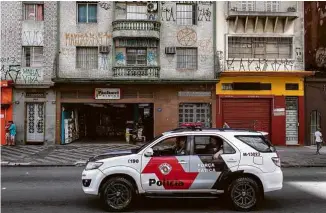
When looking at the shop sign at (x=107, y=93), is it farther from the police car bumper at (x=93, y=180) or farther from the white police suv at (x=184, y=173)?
the police car bumper at (x=93, y=180)

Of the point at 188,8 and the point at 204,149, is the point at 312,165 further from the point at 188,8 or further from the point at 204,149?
the point at 188,8

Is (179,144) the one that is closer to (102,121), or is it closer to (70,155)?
(70,155)

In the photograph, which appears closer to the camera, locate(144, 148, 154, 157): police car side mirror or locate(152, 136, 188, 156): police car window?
locate(144, 148, 154, 157): police car side mirror

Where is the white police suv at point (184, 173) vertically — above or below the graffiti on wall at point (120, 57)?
below

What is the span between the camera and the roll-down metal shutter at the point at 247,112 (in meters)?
24.2

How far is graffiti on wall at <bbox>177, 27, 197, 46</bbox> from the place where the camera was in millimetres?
24047

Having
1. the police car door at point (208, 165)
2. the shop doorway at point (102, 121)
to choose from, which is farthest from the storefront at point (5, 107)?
the police car door at point (208, 165)

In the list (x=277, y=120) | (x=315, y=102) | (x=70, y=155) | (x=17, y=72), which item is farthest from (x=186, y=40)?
(x=17, y=72)

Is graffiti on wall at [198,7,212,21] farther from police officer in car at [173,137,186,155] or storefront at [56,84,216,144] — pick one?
police officer in car at [173,137,186,155]

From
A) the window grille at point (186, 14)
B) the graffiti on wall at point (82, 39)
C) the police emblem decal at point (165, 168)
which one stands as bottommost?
the police emblem decal at point (165, 168)

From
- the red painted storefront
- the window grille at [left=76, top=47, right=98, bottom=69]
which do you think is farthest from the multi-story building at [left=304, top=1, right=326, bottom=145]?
the window grille at [left=76, top=47, right=98, bottom=69]

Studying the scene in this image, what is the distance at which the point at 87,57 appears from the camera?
78.4 ft

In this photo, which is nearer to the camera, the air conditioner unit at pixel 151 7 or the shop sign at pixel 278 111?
the air conditioner unit at pixel 151 7

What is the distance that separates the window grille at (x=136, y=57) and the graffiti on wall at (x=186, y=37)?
2.41 m
